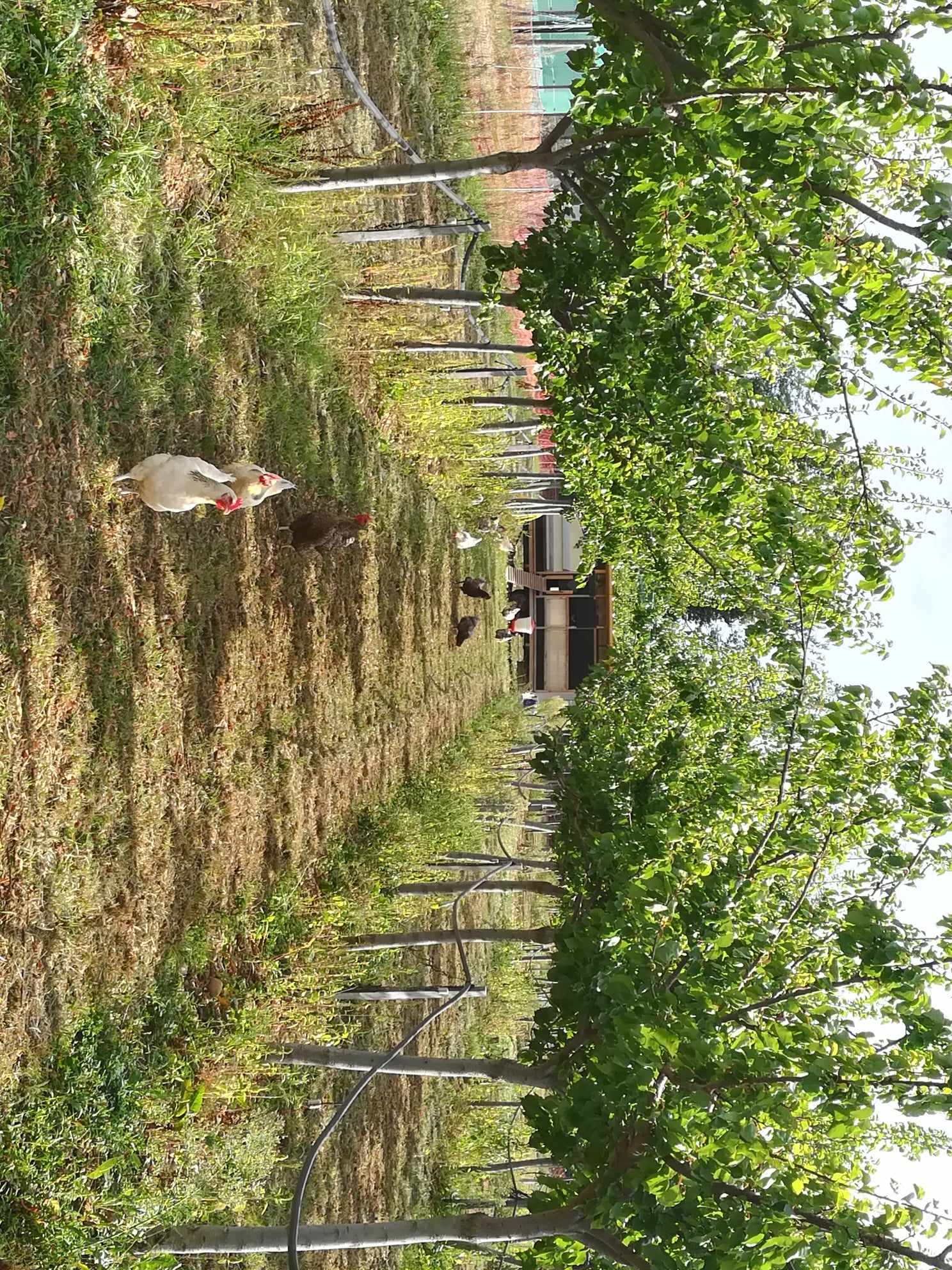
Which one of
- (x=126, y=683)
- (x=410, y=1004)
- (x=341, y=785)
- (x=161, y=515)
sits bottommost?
(x=410, y=1004)

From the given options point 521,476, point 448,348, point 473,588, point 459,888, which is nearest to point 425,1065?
point 459,888

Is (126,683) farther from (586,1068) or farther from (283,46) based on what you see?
(283,46)

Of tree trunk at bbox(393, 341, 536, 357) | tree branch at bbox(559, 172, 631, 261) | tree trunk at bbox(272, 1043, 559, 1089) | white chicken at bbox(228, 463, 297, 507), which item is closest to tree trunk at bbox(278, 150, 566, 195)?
tree branch at bbox(559, 172, 631, 261)

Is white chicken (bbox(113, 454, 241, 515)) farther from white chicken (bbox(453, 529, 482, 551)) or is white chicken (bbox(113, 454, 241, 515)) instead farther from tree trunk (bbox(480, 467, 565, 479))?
white chicken (bbox(453, 529, 482, 551))

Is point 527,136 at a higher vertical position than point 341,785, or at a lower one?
higher

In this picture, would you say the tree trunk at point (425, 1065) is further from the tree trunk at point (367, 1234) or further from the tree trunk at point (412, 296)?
the tree trunk at point (412, 296)

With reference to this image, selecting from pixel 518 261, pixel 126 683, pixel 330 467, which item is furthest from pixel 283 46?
pixel 126 683

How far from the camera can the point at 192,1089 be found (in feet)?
16.9

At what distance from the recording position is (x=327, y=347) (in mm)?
7867

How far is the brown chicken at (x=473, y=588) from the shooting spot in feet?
42.1

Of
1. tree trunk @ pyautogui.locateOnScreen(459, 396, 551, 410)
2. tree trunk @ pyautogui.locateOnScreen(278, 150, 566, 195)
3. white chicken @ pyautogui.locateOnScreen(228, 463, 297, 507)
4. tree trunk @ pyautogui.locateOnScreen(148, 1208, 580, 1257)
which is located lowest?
tree trunk @ pyautogui.locateOnScreen(148, 1208, 580, 1257)

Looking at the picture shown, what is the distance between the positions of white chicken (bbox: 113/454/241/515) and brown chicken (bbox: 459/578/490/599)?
7.90m

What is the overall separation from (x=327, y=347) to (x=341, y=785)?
13.1ft

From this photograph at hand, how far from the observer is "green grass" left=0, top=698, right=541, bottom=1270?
4.12m
